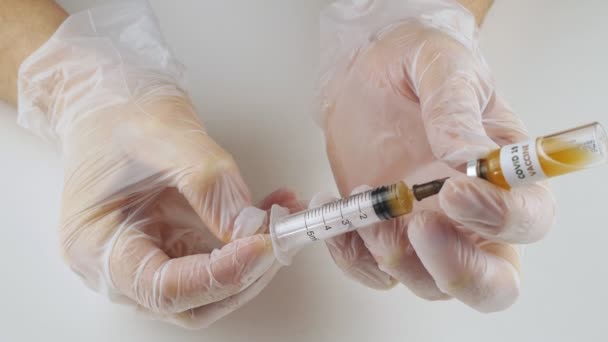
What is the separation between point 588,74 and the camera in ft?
4.32

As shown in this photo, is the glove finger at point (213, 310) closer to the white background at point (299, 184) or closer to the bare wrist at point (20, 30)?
the white background at point (299, 184)

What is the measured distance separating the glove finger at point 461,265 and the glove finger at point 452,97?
116 millimetres

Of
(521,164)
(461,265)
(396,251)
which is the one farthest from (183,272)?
(521,164)

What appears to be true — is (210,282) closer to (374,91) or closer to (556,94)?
(374,91)

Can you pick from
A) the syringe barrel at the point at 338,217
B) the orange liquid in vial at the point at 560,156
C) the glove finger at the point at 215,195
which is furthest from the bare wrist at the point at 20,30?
the orange liquid in vial at the point at 560,156

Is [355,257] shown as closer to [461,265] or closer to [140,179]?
[461,265]

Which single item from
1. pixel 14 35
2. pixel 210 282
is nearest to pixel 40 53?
pixel 14 35

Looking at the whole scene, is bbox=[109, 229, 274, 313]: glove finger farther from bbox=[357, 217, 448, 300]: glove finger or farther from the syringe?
bbox=[357, 217, 448, 300]: glove finger

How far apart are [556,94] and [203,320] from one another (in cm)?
104

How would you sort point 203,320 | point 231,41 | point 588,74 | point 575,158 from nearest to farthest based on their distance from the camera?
point 575,158 < point 203,320 < point 588,74 < point 231,41

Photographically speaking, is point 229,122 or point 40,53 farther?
point 229,122

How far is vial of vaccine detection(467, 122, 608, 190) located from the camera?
662mm

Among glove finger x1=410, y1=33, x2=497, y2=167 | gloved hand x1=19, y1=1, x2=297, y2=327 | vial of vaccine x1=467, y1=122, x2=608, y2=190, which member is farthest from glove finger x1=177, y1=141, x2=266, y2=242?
vial of vaccine x1=467, y1=122, x2=608, y2=190

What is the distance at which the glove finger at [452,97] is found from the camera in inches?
32.4
